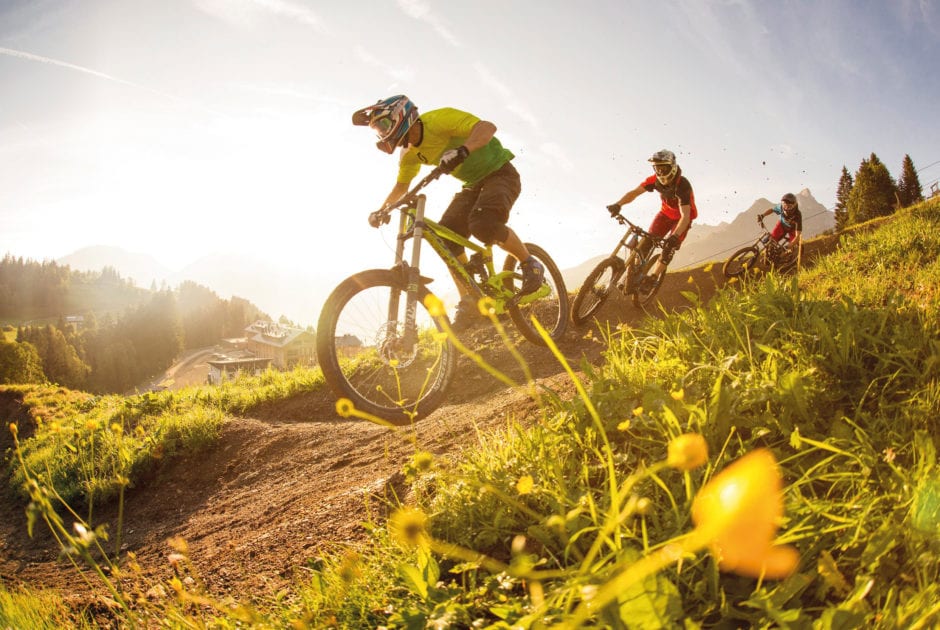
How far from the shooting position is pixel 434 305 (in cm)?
429

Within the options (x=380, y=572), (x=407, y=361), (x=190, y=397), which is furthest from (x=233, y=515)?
(x=190, y=397)

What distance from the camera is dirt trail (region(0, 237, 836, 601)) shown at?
8.43 ft

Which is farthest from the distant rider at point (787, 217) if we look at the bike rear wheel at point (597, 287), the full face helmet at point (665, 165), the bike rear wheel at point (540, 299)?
the bike rear wheel at point (540, 299)

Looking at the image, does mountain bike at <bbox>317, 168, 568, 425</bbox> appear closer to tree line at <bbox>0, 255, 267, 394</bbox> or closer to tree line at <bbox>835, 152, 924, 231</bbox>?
tree line at <bbox>0, 255, 267, 394</bbox>

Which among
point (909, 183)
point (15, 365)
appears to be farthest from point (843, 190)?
point (15, 365)

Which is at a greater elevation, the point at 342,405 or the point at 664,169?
the point at 664,169

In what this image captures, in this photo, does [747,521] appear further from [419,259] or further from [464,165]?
[464,165]

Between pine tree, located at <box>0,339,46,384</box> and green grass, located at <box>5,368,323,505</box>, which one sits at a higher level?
pine tree, located at <box>0,339,46,384</box>

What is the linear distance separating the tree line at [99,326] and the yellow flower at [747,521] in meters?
33.7

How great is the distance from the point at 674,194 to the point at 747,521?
25.0 feet

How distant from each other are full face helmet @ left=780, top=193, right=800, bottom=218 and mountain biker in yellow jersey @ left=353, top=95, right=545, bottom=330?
892cm

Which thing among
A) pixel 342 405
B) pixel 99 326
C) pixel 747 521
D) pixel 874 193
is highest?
pixel 99 326

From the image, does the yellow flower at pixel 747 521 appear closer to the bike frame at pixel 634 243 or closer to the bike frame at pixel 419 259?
the bike frame at pixel 419 259

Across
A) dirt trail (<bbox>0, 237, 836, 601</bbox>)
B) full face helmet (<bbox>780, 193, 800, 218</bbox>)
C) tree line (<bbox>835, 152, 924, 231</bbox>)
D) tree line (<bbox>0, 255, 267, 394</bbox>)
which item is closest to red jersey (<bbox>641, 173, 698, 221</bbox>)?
dirt trail (<bbox>0, 237, 836, 601</bbox>)
